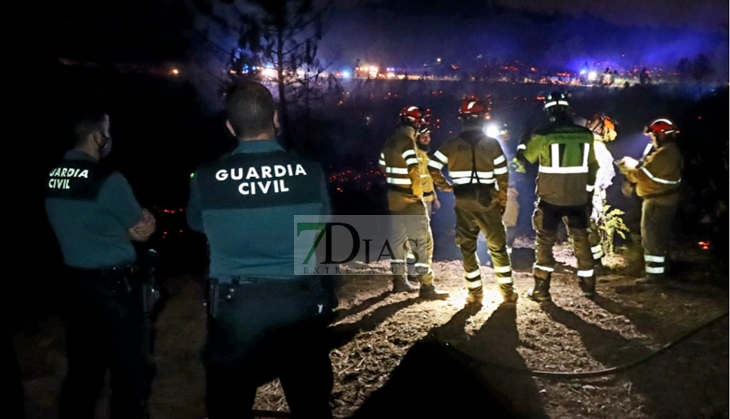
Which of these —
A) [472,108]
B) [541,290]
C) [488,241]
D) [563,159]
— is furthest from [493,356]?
[472,108]

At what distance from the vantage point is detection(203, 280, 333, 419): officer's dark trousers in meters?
2.55

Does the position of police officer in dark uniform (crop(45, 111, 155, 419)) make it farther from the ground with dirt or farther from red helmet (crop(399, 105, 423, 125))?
red helmet (crop(399, 105, 423, 125))

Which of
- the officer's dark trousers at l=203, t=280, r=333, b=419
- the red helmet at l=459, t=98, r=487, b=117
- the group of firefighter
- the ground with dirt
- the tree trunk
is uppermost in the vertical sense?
the tree trunk

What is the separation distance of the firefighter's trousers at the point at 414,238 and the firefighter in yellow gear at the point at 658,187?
266 cm

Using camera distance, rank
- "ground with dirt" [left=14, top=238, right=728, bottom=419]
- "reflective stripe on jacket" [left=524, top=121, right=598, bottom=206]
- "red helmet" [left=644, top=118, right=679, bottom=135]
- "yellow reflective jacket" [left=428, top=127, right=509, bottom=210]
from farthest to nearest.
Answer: "red helmet" [left=644, top=118, right=679, bottom=135] → "reflective stripe on jacket" [left=524, top=121, right=598, bottom=206] → "yellow reflective jacket" [left=428, top=127, right=509, bottom=210] → "ground with dirt" [left=14, top=238, right=728, bottom=419]

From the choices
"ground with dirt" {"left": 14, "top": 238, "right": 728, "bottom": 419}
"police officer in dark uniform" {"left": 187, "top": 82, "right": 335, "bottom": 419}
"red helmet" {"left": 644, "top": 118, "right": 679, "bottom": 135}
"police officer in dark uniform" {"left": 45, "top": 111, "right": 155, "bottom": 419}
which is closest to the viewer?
"police officer in dark uniform" {"left": 187, "top": 82, "right": 335, "bottom": 419}

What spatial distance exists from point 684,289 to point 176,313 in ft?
19.3

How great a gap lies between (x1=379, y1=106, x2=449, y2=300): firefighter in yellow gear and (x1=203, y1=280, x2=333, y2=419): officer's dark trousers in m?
3.63

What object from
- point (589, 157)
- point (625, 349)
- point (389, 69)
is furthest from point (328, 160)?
point (389, 69)

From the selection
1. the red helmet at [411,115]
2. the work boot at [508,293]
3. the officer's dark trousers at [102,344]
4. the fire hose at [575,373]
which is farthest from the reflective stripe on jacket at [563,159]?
the officer's dark trousers at [102,344]

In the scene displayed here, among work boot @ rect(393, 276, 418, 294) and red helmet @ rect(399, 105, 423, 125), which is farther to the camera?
work boot @ rect(393, 276, 418, 294)

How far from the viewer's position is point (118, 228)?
10.3ft

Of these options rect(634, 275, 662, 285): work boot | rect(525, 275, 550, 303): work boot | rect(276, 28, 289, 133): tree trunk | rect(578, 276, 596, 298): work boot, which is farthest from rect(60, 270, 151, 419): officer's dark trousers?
rect(276, 28, 289, 133): tree trunk

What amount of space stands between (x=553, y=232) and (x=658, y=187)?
5.62 feet
